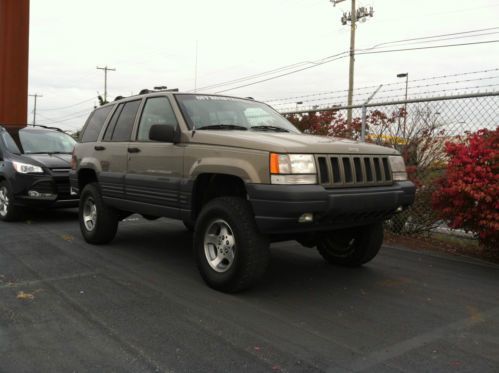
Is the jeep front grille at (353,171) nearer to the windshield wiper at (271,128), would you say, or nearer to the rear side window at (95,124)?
the windshield wiper at (271,128)

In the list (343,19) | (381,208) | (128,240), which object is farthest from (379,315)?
(343,19)

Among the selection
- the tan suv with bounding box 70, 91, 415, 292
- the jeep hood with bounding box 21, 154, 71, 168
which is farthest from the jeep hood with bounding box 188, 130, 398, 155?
the jeep hood with bounding box 21, 154, 71, 168

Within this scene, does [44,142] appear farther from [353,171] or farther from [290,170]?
[353,171]

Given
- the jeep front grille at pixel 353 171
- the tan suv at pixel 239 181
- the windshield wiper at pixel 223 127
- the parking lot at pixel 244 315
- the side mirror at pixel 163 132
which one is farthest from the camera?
the windshield wiper at pixel 223 127

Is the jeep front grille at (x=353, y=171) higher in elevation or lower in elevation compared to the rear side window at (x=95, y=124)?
lower

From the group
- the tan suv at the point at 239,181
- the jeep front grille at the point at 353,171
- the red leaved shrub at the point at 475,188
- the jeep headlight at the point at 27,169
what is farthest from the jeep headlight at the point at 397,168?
the jeep headlight at the point at 27,169

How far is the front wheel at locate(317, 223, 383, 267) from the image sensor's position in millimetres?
4949

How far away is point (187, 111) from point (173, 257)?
1.90 m

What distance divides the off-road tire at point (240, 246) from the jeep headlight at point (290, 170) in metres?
0.49

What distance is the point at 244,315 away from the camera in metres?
3.68

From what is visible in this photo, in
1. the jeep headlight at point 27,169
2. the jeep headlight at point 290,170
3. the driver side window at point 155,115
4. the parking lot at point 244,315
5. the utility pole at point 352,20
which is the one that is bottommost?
the parking lot at point 244,315

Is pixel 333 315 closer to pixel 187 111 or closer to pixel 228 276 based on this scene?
pixel 228 276

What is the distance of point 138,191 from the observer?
5.16 metres

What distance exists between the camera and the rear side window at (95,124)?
6.28 metres
